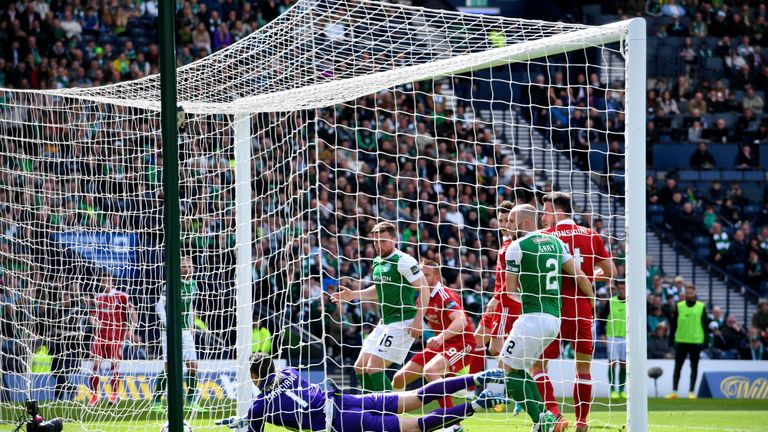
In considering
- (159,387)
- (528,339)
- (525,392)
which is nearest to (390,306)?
(528,339)

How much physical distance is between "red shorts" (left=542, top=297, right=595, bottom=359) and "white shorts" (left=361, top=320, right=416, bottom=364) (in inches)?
49.2

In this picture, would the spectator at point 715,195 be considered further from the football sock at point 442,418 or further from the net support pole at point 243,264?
the football sock at point 442,418

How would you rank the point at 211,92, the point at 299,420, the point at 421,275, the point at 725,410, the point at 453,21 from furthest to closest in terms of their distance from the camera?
the point at 725,410, the point at 211,92, the point at 421,275, the point at 453,21, the point at 299,420

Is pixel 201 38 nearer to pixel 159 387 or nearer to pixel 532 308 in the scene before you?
pixel 159 387

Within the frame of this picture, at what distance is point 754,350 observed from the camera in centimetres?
1756

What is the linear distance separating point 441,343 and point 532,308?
1114 mm

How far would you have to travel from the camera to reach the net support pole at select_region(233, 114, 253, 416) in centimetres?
911

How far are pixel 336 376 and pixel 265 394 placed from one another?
7.93m

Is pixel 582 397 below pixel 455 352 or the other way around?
below

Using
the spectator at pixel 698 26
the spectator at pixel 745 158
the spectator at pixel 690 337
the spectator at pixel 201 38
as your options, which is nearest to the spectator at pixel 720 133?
the spectator at pixel 745 158

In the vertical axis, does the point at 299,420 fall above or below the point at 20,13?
below

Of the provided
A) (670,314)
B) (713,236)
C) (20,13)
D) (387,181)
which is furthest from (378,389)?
(20,13)

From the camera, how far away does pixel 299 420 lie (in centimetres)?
758

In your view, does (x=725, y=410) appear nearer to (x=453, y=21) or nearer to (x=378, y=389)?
(x=378, y=389)
